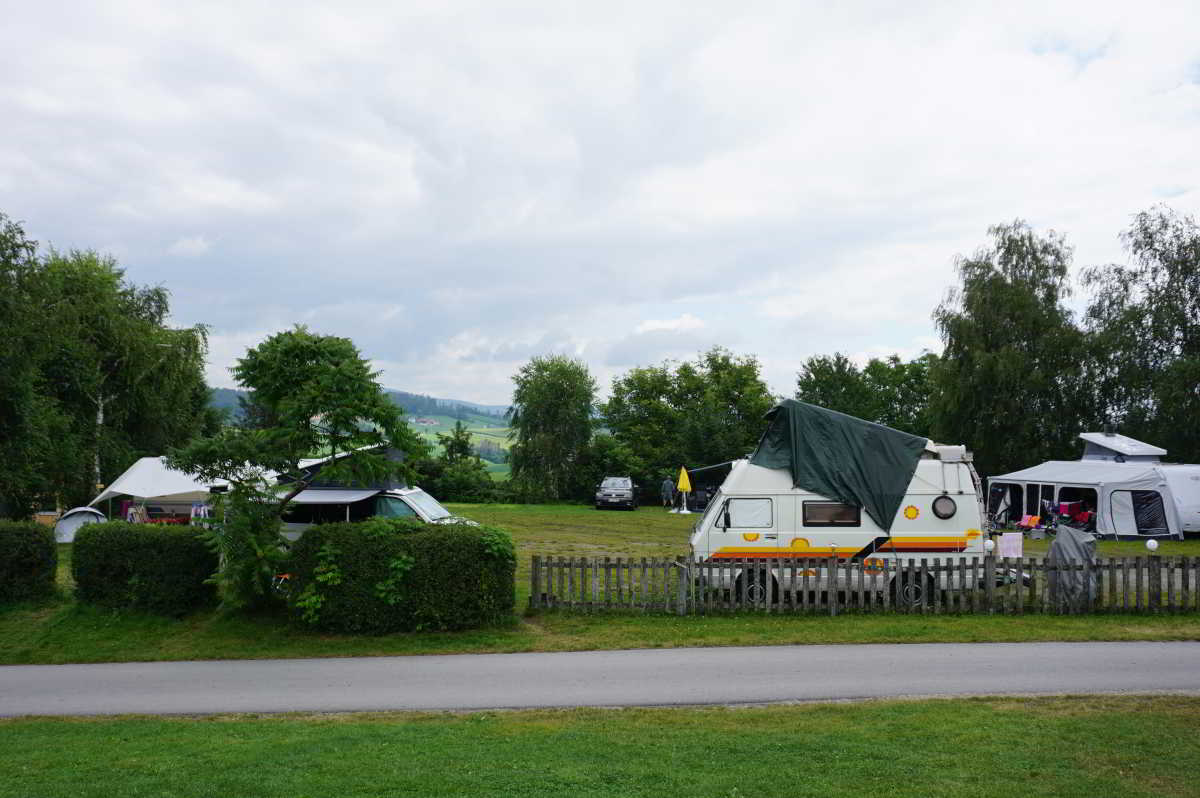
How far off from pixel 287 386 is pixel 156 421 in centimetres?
2589

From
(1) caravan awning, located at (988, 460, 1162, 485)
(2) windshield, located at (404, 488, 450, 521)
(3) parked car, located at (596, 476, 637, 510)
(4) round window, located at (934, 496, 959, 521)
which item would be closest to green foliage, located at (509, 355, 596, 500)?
(3) parked car, located at (596, 476, 637, 510)

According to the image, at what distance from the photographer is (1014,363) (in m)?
37.8

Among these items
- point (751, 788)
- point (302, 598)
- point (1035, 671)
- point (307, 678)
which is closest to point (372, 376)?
point (302, 598)

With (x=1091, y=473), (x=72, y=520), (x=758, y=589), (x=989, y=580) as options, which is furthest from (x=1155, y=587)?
(x=72, y=520)

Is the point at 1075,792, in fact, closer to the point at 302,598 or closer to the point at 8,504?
the point at 302,598

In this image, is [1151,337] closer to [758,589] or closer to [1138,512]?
[1138,512]

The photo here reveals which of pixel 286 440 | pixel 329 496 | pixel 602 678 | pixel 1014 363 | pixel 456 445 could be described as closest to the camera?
pixel 602 678

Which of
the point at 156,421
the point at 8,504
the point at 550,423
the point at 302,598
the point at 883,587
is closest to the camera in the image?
the point at 302,598

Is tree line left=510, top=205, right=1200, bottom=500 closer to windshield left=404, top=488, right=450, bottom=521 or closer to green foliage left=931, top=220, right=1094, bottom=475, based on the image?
green foliage left=931, top=220, right=1094, bottom=475

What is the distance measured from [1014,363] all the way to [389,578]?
33.5 metres

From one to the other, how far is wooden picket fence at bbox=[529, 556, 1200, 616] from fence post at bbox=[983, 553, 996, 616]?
0.02 m

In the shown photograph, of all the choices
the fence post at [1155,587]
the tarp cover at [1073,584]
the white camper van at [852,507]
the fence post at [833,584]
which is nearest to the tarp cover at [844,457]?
the white camper van at [852,507]

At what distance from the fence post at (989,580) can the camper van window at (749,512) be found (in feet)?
10.7

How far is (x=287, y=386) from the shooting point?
12031 millimetres
